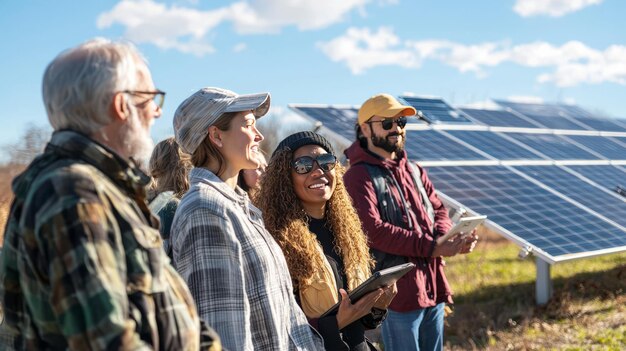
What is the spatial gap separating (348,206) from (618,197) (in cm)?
600

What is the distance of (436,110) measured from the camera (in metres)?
10.9

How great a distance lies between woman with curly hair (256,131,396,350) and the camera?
3.60 metres

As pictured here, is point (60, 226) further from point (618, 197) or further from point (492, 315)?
point (618, 197)

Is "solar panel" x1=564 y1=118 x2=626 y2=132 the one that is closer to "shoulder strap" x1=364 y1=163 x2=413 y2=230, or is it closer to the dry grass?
the dry grass

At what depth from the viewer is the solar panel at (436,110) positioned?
10453 mm

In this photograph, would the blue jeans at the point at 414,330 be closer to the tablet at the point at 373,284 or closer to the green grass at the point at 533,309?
the tablet at the point at 373,284

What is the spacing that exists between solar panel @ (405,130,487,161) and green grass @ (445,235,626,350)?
169 cm

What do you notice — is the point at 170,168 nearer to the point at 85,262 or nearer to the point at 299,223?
the point at 299,223

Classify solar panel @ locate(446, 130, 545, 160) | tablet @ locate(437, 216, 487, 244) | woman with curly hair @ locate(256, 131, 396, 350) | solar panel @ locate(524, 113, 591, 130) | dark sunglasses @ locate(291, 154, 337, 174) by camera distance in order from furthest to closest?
solar panel @ locate(524, 113, 591, 130) < solar panel @ locate(446, 130, 545, 160) < tablet @ locate(437, 216, 487, 244) < dark sunglasses @ locate(291, 154, 337, 174) < woman with curly hair @ locate(256, 131, 396, 350)

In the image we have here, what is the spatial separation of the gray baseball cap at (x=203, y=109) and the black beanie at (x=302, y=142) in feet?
2.92

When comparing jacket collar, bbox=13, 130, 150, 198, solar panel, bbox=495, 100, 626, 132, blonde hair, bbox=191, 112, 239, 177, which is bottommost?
solar panel, bbox=495, 100, 626, 132

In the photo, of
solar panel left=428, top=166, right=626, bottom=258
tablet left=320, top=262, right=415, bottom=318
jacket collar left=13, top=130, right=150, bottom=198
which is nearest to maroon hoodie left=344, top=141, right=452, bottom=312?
tablet left=320, top=262, right=415, bottom=318

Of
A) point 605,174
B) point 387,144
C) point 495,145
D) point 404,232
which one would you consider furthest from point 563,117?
point 404,232

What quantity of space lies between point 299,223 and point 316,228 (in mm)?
206
